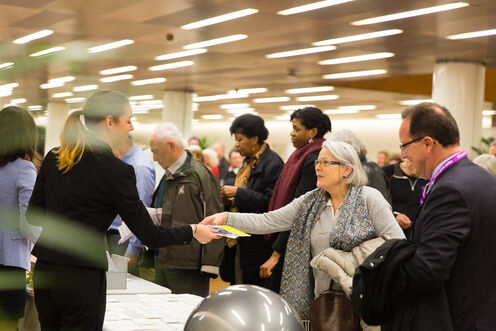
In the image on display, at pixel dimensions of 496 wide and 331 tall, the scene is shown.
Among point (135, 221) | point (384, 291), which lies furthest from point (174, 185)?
point (384, 291)

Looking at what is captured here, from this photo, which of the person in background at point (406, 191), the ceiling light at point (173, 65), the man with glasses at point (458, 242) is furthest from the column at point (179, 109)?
the man with glasses at point (458, 242)

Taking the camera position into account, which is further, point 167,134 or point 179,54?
point 179,54

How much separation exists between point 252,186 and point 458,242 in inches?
107

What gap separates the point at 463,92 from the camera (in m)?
10.7

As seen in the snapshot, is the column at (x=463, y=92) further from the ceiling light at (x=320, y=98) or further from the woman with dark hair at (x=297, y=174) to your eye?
the woman with dark hair at (x=297, y=174)

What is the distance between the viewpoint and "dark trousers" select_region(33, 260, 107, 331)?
6.67ft

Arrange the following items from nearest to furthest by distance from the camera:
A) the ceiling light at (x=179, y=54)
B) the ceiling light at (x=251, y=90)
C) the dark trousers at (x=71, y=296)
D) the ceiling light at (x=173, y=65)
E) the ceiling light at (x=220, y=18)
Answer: the dark trousers at (x=71, y=296) → the ceiling light at (x=220, y=18) → the ceiling light at (x=179, y=54) → the ceiling light at (x=173, y=65) → the ceiling light at (x=251, y=90)

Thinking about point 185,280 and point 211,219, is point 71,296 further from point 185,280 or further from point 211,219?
point 185,280

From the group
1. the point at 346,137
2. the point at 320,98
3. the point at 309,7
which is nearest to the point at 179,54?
the point at 309,7

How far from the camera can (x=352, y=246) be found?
304 centimetres

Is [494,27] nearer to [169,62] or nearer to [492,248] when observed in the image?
[169,62]

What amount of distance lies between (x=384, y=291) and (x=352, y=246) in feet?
3.88

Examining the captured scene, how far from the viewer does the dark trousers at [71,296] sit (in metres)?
2.03

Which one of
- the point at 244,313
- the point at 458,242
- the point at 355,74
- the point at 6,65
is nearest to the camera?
the point at 6,65
